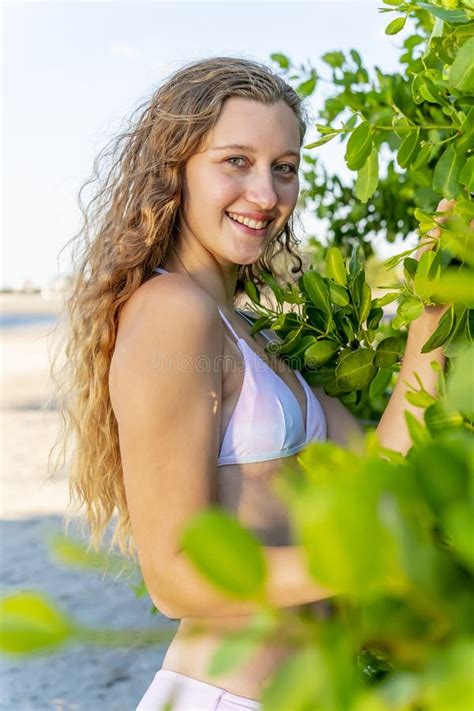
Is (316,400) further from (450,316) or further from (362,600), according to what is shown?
(362,600)

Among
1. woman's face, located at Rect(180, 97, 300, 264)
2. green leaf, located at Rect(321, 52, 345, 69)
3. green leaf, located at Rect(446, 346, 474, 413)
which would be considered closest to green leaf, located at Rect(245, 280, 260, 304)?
woman's face, located at Rect(180, 97, 300, 264)

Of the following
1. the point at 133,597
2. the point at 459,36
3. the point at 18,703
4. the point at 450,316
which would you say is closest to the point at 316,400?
the point at 450,316

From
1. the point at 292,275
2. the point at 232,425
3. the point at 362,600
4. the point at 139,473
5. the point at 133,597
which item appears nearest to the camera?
the point at 362,600

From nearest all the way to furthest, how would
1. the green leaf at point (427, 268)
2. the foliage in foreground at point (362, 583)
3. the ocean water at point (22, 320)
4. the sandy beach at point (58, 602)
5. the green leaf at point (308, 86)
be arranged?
the foliage in foreground at point (362, 583) < the green leaf at point (427, 268) < the green leaf at point (308, 86) < the sandy beach at point (58, 602) < the ocean water at point (22, 320)

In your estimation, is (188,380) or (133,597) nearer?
(188,380)

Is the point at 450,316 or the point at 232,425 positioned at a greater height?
the point at 450,316

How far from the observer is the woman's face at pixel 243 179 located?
5.17 ft

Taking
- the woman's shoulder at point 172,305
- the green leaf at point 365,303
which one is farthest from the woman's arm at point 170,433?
the green leaf at point 365,303

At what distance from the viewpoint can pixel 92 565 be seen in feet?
1.23

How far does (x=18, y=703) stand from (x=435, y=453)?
3663mm

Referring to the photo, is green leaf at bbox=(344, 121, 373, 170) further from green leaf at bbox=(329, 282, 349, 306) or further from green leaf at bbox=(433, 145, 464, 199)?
green leaf at bbox=(329, 282, 349, 306)

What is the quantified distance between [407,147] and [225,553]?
0.97 metres

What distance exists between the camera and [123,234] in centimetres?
167

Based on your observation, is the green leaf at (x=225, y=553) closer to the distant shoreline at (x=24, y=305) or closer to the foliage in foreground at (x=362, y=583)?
the foliage in foreground at (x=362, y=583)
